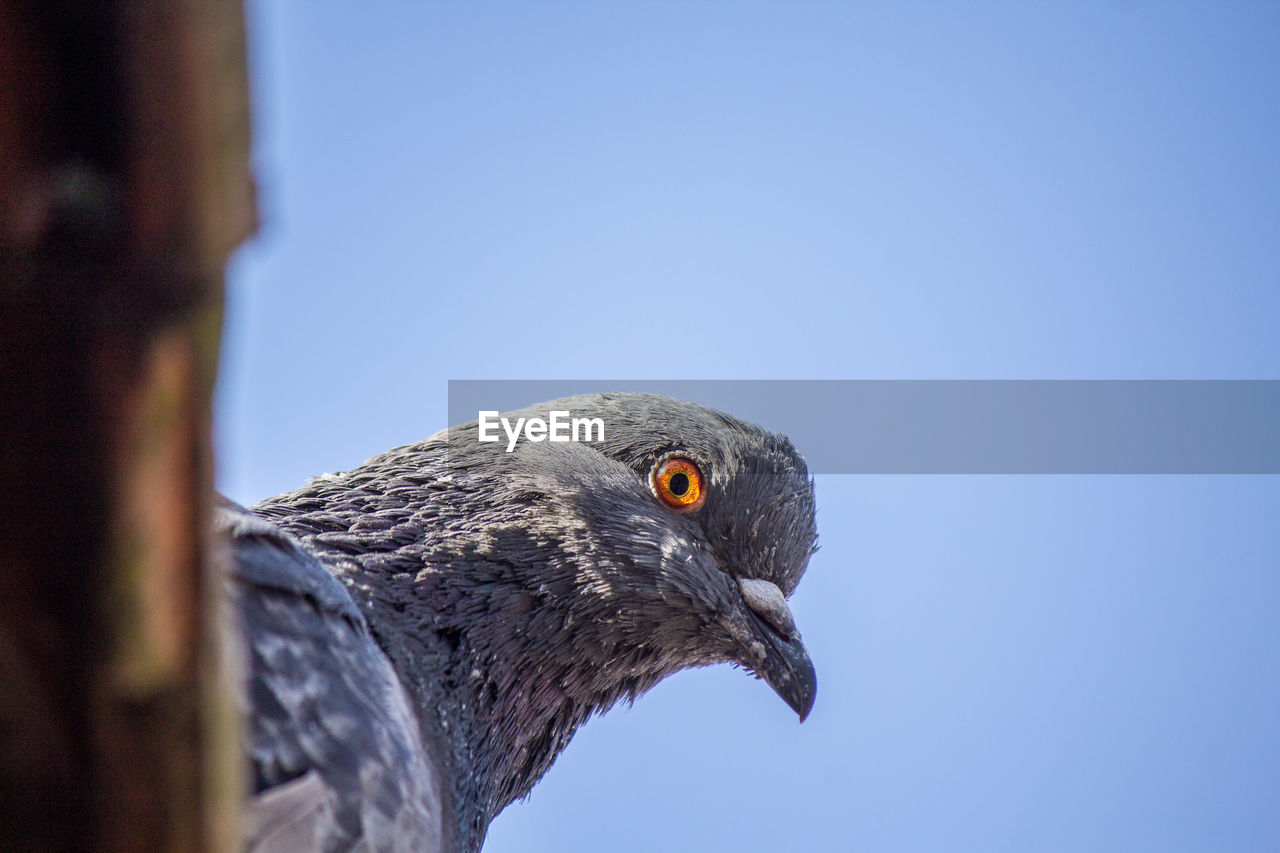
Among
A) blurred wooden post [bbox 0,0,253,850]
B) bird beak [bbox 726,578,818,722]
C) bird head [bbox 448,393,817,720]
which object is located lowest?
bird beak [bbox 726,578,818,722]

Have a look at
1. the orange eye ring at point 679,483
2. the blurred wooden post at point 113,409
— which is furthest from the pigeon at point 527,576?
the blurred wooden post at point 113,409

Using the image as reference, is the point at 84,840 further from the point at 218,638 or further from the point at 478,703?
the point at 478,703

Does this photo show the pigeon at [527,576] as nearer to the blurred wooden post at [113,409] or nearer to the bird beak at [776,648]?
the bird beak at [776,648]

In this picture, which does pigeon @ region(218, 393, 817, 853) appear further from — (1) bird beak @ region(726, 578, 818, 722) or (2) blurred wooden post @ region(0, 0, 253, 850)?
(2) blurred wooden post @ region(0, 0, 253, 850)

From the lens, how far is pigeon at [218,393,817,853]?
337cm

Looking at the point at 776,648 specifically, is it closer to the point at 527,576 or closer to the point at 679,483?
the point at 679,483

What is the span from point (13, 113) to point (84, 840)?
2.63 ft

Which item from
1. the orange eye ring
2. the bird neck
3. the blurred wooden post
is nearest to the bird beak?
the orange eye ring

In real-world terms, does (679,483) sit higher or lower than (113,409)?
lower

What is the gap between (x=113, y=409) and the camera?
1.03 m

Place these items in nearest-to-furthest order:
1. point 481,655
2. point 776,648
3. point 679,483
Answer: point 481,655
point 776,648
point 679,483

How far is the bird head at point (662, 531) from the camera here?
4684mm

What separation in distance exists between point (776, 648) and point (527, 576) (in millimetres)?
1223

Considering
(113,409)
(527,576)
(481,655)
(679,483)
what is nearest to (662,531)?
(679,483)
